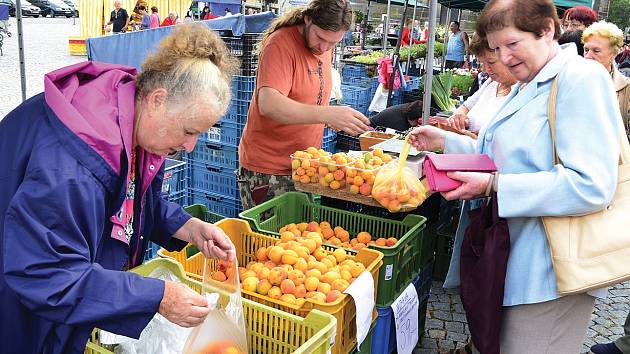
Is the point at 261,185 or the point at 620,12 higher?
the point at 620,12

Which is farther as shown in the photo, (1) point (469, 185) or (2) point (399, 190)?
(2) point (399, 190)

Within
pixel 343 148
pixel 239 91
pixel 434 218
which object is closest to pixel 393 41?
pixel 343 148

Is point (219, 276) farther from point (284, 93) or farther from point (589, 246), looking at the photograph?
point (589, 246)

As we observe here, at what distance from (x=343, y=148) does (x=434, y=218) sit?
8.69 ft

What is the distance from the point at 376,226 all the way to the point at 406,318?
1.85 feet

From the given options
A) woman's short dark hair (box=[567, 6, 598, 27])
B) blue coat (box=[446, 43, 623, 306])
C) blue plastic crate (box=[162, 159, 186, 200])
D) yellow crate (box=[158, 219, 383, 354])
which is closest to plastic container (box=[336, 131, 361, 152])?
blue plastic crate (box=[162, 159, 186, 200])

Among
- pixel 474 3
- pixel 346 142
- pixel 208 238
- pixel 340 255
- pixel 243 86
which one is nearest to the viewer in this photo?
pixel 208 238

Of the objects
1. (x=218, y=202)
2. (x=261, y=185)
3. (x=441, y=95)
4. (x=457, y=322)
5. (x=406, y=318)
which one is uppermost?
(x=441, y=95)

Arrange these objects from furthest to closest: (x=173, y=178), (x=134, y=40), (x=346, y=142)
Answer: (x=346, y=142), (x=134, y=40), (x=173, y=178)

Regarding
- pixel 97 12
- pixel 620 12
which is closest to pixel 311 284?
pixel 97 12

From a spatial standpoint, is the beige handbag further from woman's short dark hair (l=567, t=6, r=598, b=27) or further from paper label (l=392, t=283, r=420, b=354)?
woman's short dark hair (l=567, t=6, r=598, b=27)

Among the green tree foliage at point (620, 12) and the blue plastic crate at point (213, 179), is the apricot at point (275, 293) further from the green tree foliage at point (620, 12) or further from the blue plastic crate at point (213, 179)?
the green tree foliage at point (620, 12)

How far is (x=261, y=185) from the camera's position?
326 centimetres

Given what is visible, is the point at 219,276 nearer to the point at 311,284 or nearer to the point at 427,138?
the point at 311,284
